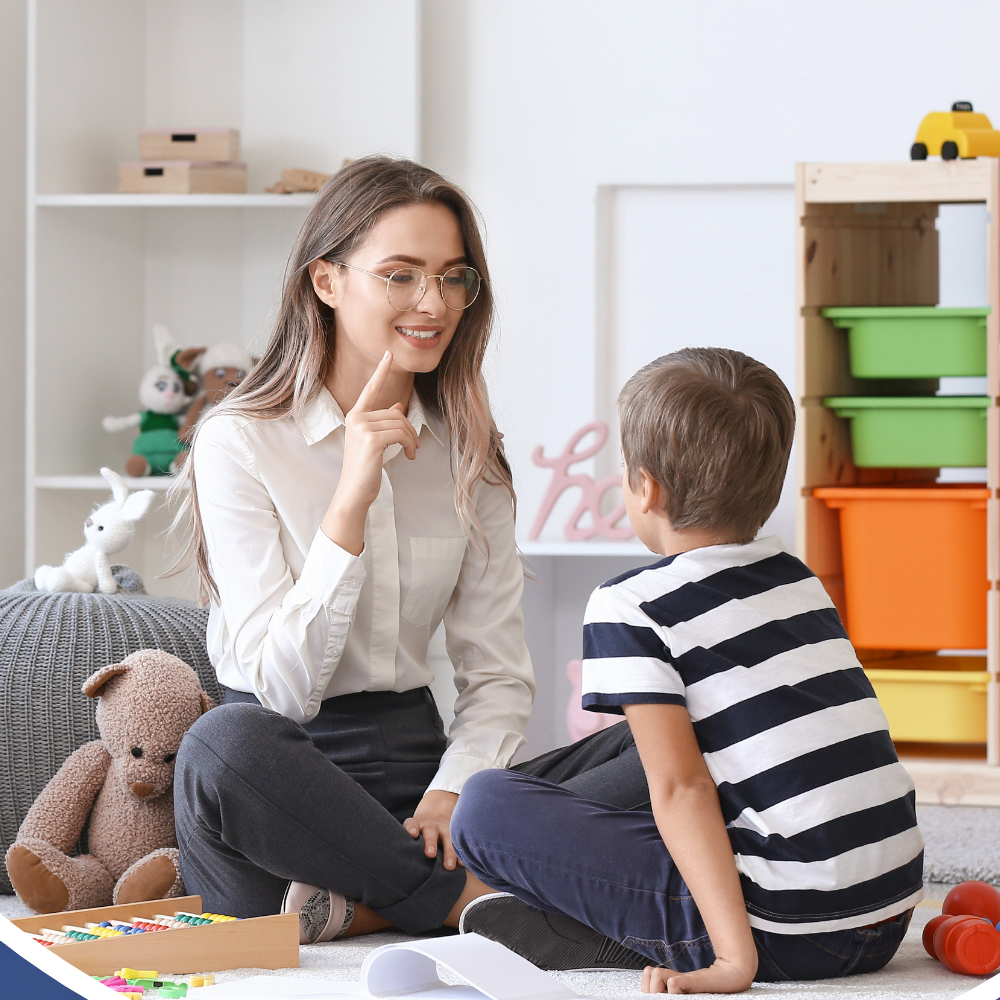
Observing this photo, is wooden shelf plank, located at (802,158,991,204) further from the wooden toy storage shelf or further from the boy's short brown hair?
the boy's short brown hair

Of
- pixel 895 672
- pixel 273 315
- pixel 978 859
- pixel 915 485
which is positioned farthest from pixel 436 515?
pixel 915 485

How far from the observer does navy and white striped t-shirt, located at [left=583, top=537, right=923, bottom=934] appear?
915mm

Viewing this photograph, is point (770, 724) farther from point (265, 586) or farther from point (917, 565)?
point (917, 565)

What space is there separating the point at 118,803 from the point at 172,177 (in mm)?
1411

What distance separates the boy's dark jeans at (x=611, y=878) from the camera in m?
0.96

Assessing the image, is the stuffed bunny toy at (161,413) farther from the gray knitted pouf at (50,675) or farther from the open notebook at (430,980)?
the open notebook at (430,980)

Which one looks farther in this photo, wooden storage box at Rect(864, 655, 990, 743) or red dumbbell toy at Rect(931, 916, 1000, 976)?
wooden storage box at Rect(864, 655, 990, 743)

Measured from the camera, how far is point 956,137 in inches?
76.6

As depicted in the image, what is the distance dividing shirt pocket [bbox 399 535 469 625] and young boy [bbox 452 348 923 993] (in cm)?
31

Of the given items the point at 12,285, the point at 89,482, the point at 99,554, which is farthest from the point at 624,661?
the point at 12,285

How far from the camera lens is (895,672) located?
1.97 meters

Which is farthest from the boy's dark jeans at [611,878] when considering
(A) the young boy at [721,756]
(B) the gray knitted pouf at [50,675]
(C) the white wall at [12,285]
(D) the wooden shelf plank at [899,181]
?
(C) the white wall at [12,285]

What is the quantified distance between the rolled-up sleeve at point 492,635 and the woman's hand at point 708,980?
15.7 inches

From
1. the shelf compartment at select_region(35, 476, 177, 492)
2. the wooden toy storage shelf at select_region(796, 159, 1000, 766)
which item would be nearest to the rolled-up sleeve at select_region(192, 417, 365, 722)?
the wooden toy storage shelf at select_region(796, 159, 1000, 766)
